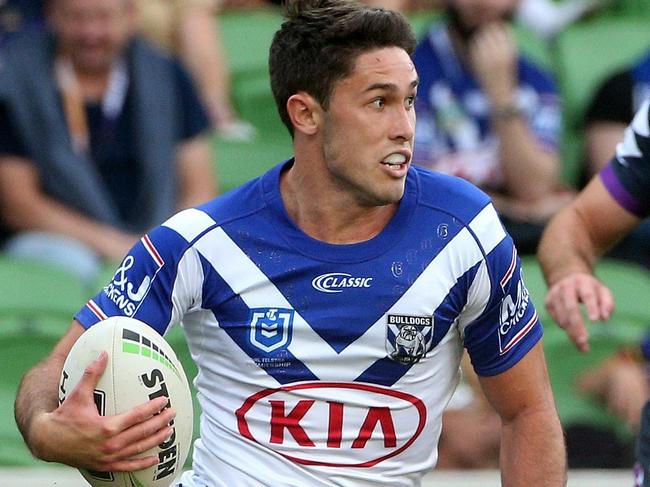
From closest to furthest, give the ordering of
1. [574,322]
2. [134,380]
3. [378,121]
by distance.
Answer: [134,380], [378,121], [574,322]

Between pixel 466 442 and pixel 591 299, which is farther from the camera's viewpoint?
pixel 466 442

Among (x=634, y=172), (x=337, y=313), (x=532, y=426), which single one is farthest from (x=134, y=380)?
(x=634, y=172)

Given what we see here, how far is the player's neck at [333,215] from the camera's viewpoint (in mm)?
3732

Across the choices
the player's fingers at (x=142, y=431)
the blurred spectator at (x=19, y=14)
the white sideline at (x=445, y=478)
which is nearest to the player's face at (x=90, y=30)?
the blurred spectator at (x=19, y=14)

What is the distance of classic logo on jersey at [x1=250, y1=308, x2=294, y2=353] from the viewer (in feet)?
12.2

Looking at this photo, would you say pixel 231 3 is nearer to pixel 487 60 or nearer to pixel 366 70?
pixel 487 60

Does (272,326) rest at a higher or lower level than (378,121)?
lower

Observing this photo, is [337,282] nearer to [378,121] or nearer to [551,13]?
[378,121]

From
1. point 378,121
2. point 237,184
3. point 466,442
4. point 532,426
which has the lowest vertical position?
point 466,442

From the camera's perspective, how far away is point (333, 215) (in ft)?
12.3

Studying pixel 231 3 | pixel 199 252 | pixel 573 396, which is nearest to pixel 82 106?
pixel 231 3

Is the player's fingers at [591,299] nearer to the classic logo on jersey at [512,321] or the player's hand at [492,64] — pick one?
the classic logo on jersey at [512,321]

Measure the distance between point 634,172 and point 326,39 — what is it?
3.99 ft

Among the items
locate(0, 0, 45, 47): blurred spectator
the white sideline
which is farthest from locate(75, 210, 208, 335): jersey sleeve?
locate(0, 0, 45, 47): blurred spectator
